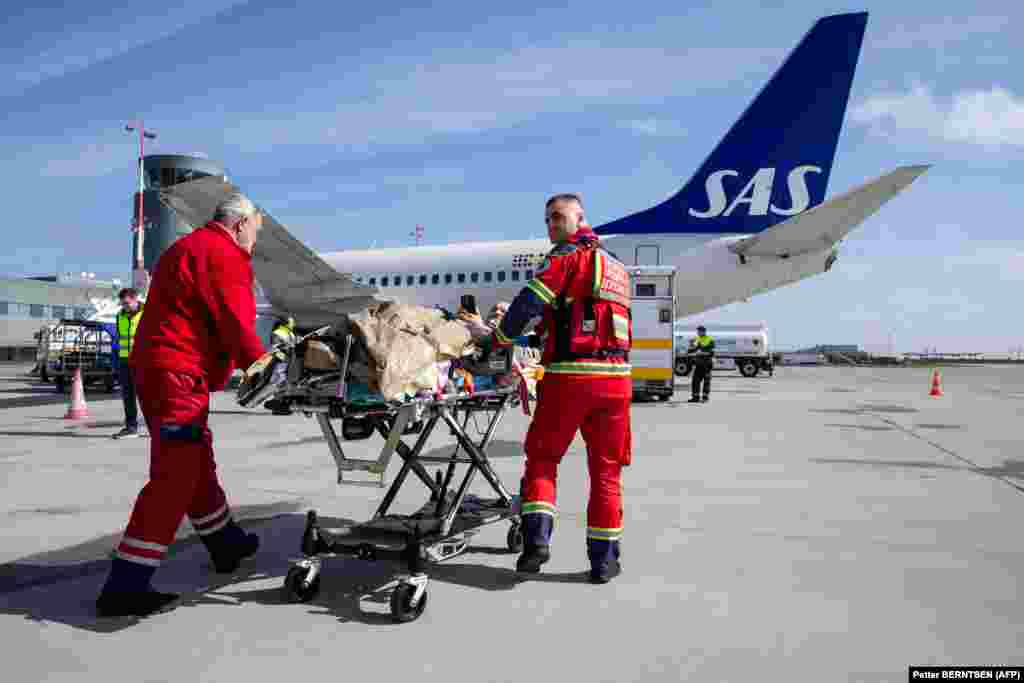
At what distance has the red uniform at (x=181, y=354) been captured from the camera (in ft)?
11.6

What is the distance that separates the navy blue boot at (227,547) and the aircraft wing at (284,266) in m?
1.21

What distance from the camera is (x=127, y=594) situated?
11.2 feet

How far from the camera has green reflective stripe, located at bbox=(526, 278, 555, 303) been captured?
13.4 ft

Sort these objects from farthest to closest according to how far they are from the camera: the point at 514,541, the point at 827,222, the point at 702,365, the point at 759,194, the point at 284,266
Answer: the point at 759,194 → the point at 702,365 → the point at 827,222 → the point at 284,266 → the point at 514,541

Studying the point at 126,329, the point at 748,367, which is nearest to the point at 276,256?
the point at 126,329

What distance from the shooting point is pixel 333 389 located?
3721 millimetres

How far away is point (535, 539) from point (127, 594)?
2.00m

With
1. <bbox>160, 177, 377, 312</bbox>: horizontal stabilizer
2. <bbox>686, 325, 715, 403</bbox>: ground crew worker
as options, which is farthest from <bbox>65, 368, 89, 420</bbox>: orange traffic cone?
<bbox>686, 325, 715, 403</bbox>: ground crew worker

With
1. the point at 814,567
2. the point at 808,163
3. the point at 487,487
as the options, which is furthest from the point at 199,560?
the point at 808,163

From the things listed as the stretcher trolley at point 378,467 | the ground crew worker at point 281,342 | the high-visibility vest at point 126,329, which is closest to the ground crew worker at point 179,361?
the ground crew worker at point 281,342

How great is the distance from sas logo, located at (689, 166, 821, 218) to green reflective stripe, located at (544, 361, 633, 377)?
15155 mm

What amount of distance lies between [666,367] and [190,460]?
44.9 ft

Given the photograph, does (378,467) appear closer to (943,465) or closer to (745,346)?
(943,465)

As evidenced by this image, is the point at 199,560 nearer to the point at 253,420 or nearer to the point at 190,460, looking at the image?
the point at 190,460
